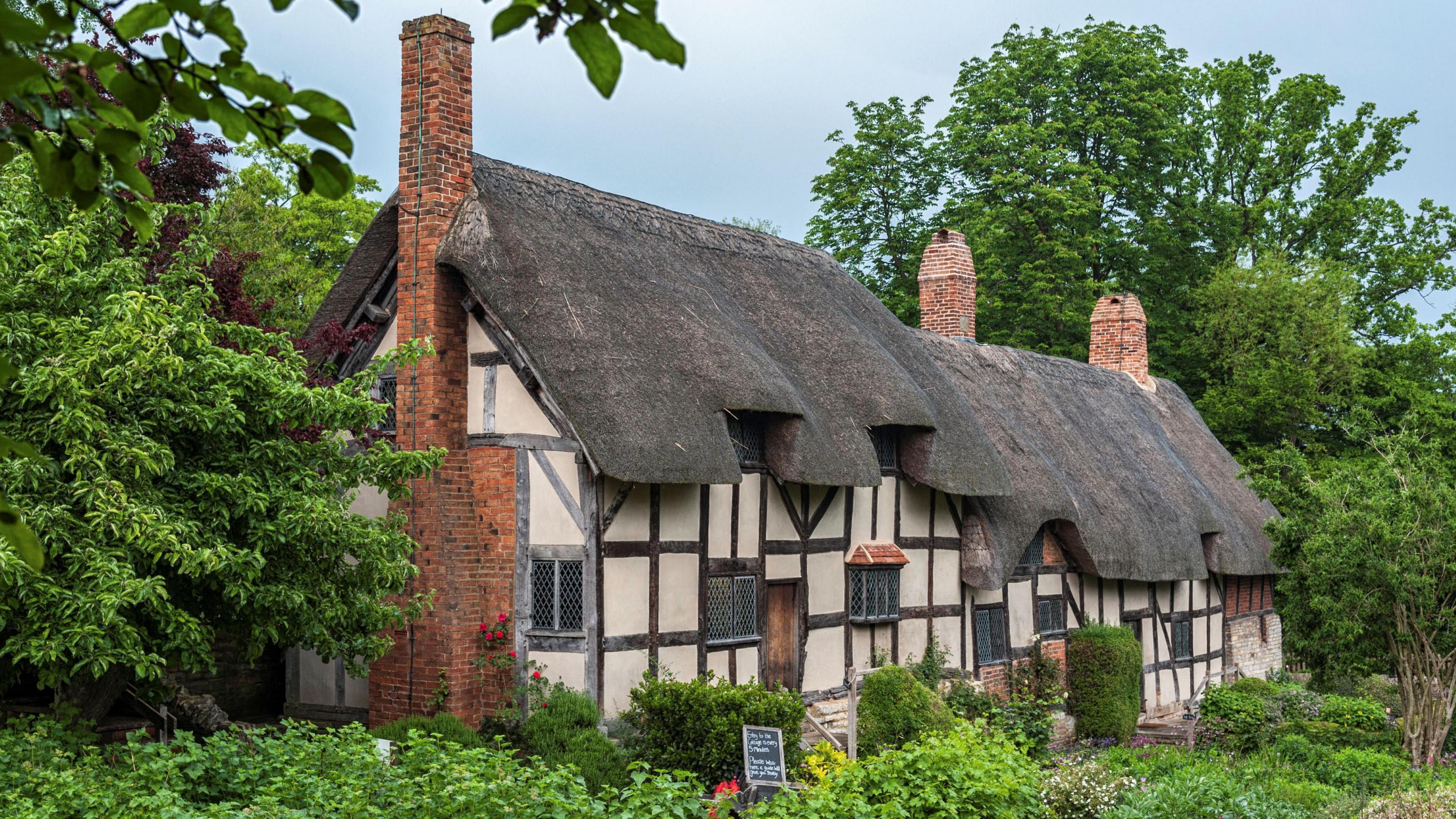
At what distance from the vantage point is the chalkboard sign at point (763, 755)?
451 inches

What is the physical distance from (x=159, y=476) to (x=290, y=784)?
276 centimetres

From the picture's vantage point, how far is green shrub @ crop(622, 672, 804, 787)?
12.1m

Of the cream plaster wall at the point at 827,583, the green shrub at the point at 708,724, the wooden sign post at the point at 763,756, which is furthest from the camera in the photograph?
the cream plaster wall at the point at 827,583

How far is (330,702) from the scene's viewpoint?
1500 cm

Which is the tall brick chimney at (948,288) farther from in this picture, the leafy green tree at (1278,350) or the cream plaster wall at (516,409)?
the cream plaster wall at (516,409)

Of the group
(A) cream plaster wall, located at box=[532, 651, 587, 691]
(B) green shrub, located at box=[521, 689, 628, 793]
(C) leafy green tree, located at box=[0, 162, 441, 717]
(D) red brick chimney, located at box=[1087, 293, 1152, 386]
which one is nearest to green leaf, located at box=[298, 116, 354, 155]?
(C) leafy green tree, located at box=[0, 162, 441, 717]

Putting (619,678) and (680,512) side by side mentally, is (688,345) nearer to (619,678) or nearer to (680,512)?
(680,512)

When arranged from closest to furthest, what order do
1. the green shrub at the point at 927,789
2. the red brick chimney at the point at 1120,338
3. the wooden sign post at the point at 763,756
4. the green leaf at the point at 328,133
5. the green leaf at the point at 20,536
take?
the green leaf at the point at 20,536
the green leaf at the point at 328,133
the green shrub at the point at 927,789
the wooden sign post at the point at 763,756
the red brick chimney at the point at 1120,338

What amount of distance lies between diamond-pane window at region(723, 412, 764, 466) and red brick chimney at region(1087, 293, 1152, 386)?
15727 millimetres

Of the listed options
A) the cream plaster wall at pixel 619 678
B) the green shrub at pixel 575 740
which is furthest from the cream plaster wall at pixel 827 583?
the green shrub at pixel 575 740

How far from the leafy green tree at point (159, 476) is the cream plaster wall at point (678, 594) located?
10.5ft

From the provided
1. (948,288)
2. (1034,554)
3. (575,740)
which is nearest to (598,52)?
(575,740)

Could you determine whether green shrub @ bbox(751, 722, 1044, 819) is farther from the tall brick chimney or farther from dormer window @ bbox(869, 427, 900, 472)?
the tall brick chimney

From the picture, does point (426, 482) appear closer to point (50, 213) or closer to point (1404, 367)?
point (50, 213)
